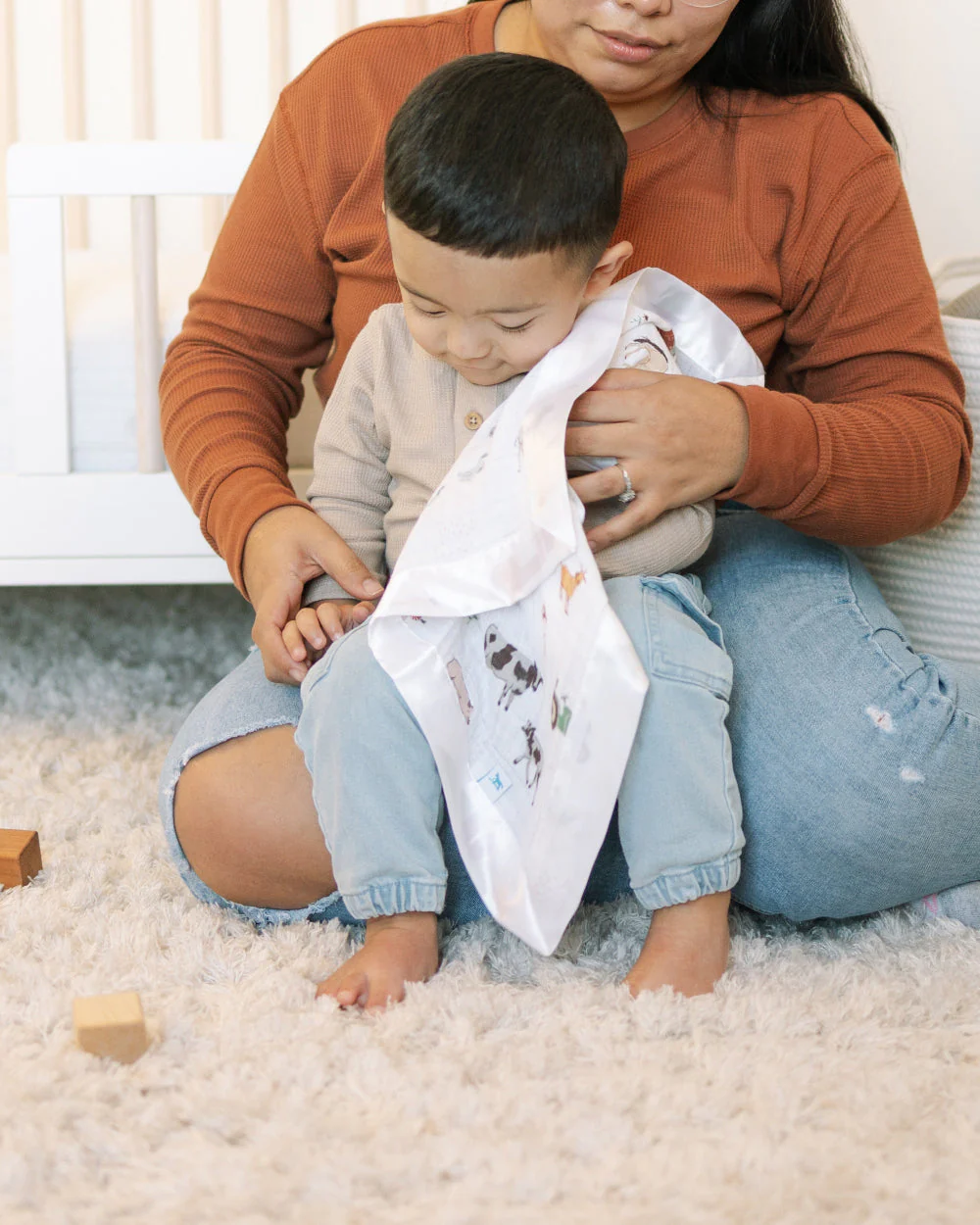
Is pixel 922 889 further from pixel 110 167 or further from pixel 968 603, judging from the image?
pixel 110 167

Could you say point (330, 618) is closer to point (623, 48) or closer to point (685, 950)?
point (685, 950)

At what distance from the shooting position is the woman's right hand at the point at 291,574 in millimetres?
890

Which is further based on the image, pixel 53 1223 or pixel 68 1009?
pixel 68 1009

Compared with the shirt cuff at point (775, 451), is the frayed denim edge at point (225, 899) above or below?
below

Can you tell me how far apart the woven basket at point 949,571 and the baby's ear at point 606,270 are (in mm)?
372

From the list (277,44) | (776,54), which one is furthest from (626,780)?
(277,44)

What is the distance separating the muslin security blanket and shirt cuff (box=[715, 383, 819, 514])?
0.36ft

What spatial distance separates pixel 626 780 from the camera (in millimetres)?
786

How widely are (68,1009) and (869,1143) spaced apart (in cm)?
44

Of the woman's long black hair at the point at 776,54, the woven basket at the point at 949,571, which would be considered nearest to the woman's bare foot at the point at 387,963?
the woven basket at the point at 949,571

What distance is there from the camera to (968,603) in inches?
43.5

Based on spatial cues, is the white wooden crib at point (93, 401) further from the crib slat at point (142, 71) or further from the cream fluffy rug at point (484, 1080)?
the crib slat at point (142, 71)

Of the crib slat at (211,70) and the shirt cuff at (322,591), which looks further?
the crib slat at (211,70)

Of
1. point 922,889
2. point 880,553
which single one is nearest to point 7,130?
point 880,553
